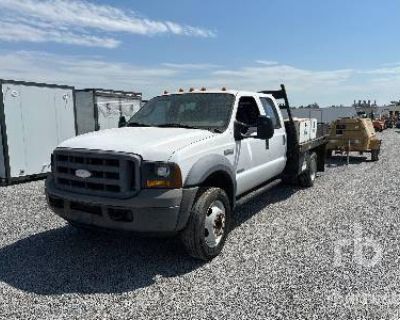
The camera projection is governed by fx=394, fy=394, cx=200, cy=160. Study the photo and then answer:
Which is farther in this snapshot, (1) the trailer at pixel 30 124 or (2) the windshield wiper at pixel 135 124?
(1) the trailer at pixel 30 124

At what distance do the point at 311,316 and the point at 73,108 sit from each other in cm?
1073

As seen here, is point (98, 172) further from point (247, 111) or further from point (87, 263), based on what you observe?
point (247, 111)

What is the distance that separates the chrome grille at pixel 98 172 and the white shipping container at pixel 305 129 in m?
4.51

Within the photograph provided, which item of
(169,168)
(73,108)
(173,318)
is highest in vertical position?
(73,108)

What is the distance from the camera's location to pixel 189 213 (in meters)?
4.35

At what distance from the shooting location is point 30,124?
1108 cm

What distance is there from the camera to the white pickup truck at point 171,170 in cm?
410

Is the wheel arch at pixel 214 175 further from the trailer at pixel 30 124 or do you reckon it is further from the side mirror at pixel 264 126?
the trailer at pixel 30 124

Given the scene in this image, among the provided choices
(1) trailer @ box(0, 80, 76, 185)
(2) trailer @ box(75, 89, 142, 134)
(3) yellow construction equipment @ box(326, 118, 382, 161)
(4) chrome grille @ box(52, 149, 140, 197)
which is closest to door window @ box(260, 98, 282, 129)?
(4) chrome grille @ box(52, 149, 140, 197)

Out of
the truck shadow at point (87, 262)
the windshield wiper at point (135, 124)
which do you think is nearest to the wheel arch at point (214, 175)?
the truck shadow at point (87, 262)

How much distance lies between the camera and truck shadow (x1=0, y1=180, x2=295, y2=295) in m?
4.14

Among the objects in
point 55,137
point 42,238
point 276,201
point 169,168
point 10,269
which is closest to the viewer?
point 169,168

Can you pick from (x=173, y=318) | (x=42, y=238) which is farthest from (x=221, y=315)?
(x=42, y=238)

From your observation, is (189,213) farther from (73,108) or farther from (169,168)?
(73,108)
